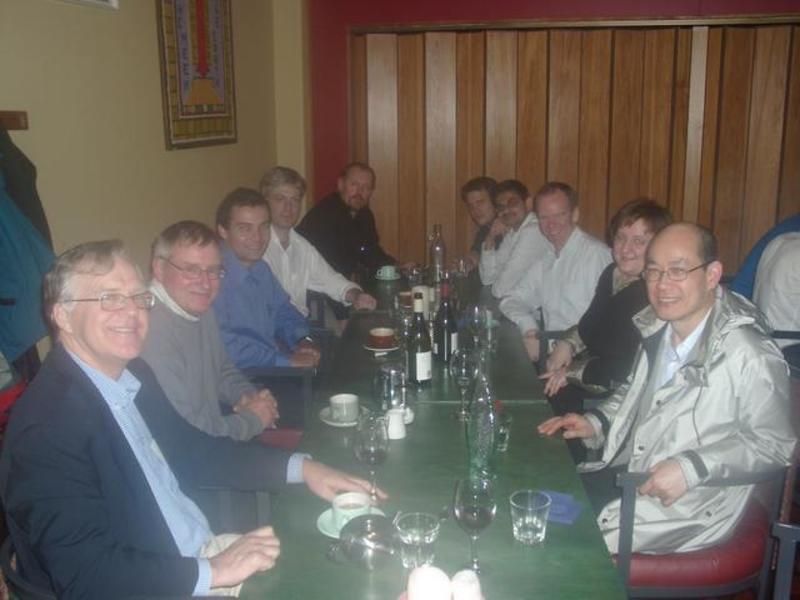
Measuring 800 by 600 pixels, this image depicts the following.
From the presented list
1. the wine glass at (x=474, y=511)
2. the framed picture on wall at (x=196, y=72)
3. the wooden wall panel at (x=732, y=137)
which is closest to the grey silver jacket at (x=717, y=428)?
the wine glass at (x=474, y=511)

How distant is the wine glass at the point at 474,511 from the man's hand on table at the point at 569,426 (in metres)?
0.64

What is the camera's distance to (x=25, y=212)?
2.31m

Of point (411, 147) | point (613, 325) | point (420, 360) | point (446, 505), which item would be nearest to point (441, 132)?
point (411, 147)

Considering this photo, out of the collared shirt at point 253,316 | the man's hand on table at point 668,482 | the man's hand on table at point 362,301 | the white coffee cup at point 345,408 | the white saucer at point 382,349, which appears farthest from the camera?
the man's hand on table at point 362,301

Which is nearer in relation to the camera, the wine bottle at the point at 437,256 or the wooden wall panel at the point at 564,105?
the wine bottle at the point at 437,256

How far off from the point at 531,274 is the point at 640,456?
1859 millimetres

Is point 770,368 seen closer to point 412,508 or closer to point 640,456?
point 640,456

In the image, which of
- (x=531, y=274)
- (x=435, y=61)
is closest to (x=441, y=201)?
(x=435, y=61)

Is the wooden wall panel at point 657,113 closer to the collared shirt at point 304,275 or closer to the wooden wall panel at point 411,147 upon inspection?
the wooden wall panel at point 411,147

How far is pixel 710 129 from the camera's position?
17.5 feet

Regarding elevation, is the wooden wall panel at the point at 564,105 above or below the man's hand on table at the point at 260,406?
above

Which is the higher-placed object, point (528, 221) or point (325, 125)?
point (325, 125)

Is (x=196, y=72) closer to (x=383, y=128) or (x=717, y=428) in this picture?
(x=383, y=128)

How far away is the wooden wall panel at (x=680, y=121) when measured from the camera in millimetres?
5250
